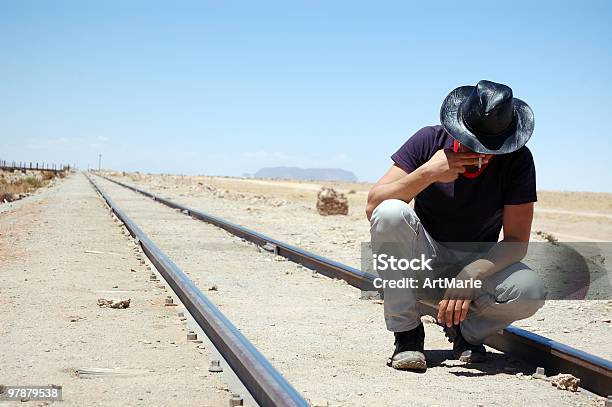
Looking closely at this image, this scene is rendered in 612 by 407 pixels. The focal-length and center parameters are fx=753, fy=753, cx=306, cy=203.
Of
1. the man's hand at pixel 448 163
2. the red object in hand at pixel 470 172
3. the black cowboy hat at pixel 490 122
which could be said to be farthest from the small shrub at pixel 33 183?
the black cowboy hat at pixel 490 122

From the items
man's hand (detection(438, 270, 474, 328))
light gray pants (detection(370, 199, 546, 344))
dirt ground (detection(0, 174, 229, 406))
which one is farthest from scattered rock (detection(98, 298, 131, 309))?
man's hand (detection(438, 270, 474, 328))

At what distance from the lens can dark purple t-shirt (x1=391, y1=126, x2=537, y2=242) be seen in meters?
3.74

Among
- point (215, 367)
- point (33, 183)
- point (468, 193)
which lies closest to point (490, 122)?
point (468, 193)

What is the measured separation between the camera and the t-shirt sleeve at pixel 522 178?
147 inches

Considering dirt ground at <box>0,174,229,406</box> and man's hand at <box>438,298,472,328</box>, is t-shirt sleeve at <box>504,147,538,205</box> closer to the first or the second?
man's hand at <box>438,298,472,328</box>

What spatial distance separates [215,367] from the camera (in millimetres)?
3928

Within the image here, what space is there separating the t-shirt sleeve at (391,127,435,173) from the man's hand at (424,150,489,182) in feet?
0.85

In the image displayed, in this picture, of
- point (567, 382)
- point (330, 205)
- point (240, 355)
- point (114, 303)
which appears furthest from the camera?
point (330, 205)

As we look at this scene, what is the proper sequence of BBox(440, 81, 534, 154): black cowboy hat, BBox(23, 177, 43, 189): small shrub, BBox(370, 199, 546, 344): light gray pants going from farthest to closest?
BBox(23, 177, 43, 189): small shrub, BBox(370, 199, 546, 344): light gray pants, BBox(440, 81, 534, 154): black cowboy hat

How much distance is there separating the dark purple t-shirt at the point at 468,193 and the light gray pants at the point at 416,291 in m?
0.15

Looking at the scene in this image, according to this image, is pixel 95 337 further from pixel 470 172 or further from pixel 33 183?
pixel 33 183

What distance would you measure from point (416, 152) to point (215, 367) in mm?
1534

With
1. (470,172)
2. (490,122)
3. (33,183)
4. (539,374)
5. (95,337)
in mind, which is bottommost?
(33,183)

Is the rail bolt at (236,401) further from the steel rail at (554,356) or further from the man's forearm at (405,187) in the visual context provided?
the steel rail at (554,356)
